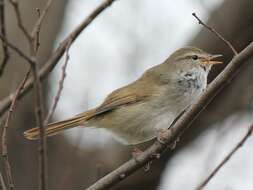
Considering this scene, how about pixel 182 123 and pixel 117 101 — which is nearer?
pixel 182 123

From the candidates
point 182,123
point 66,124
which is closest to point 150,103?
point 66,124

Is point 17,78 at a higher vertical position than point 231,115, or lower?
higher

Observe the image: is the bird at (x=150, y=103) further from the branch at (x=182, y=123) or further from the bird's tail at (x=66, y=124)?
the branch at (x=182, y=123)

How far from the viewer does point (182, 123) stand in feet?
10.7

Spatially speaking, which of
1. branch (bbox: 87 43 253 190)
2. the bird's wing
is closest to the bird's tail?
the bird's wing

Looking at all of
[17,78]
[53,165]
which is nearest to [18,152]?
[53,165]

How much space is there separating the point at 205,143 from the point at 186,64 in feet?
5.17

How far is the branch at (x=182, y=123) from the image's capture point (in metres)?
3.01

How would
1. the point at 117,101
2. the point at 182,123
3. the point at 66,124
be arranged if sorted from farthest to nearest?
the point at 117,101, the point at 66,124, the point at 182,123

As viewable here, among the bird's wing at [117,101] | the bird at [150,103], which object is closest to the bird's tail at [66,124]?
the bird at [150,103]

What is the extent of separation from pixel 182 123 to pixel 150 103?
4.52ft

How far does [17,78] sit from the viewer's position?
5.57m

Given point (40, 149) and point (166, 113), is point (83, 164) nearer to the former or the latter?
point (166, 113)

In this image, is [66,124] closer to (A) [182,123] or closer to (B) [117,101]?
(B) [117,101]
